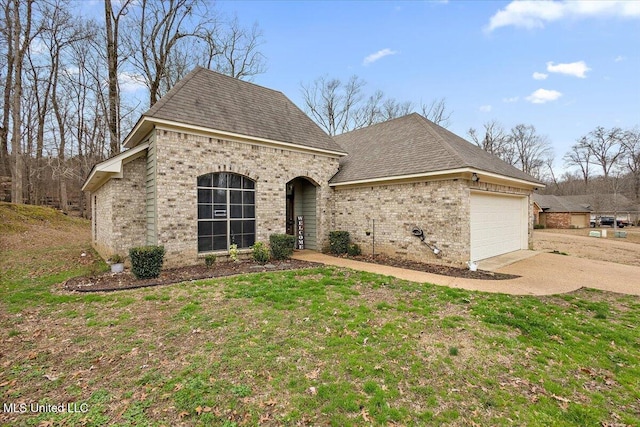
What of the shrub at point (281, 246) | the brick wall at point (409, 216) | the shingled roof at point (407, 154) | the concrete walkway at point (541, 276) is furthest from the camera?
the shrub at point (281, 246)

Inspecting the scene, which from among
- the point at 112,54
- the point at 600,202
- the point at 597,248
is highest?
→ the point at 112,54

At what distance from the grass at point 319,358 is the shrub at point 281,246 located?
376 cm

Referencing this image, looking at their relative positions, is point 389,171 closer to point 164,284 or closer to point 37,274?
point 164,284

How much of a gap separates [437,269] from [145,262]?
8.02 meters

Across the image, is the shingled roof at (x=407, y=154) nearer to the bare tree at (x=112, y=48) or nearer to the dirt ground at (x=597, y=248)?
the dirt ground at (x=597, y=248)

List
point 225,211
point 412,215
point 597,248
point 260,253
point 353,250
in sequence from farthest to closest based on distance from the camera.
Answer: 1. point 597,248
2. point 353,250
3. point 412,215
4. point 225,211
5. point 260,253

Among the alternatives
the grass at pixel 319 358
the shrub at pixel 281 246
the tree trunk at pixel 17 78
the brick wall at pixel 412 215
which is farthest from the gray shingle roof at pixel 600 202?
the tree trunk at pixel 17 78

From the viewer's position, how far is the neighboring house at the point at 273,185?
27.0 feet

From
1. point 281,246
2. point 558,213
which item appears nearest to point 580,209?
point 558,213

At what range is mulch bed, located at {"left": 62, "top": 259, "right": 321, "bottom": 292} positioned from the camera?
6.33 metres

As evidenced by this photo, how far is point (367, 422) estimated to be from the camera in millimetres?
2559

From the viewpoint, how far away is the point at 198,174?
8516mm

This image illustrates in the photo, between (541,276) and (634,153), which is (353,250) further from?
(634,153)

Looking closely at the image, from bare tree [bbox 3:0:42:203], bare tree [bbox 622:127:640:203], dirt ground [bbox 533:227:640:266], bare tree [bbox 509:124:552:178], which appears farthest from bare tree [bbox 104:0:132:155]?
bare tree [bbox 622:127:640:203]
